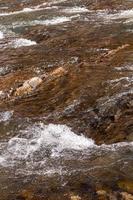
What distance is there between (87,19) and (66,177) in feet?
62.8

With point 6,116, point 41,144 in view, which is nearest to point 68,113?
point 6,116

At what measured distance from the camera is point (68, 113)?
15773 millimetres

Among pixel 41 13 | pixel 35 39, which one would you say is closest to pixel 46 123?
pixel 35 39

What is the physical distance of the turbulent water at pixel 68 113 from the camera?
1152 cm

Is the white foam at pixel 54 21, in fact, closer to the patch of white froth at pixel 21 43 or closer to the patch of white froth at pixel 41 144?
the patch of white froth at pixel 21 43

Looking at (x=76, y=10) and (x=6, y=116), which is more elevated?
(x=6, y=116)

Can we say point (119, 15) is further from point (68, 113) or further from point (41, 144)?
point (41, 144)

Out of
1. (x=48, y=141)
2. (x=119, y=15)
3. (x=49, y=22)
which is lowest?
(x=49, y=22)

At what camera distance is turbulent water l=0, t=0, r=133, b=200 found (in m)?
11.5

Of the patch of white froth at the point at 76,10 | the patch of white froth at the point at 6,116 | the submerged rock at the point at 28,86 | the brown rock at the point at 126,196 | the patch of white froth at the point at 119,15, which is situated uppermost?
the brown rock at the point at 126,196

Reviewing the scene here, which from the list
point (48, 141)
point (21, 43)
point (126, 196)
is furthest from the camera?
point (21, 43)

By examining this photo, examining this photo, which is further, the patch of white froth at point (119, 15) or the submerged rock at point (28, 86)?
the patch of white froth at point (119, 15)

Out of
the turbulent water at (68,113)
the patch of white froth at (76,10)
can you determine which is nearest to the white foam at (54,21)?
the patch of white froth at (76,10)

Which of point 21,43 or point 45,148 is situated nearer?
point 45,148
